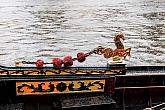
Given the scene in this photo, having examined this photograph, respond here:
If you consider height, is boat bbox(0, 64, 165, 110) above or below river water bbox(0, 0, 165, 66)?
below

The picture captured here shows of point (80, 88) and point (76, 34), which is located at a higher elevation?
point (76, 34)

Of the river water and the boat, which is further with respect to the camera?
Answer: the river water

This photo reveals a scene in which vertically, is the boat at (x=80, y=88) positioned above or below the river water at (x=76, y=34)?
below

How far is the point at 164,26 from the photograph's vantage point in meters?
Result: 41.8

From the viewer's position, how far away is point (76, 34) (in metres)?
36.1

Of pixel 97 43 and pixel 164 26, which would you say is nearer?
pixel 97 43

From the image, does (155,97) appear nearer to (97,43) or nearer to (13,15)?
(97,43)

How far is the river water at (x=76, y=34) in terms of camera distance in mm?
26312

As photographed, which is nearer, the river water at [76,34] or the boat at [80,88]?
the boat at [80,88]

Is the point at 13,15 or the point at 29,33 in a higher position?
the point at 13,15

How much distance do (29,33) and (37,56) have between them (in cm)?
1103

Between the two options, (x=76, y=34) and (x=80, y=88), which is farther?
(x=76, y=34)

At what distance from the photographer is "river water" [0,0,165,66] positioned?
26312 millimetres

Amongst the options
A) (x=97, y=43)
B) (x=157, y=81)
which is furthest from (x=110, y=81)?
(x=97, y=43)
